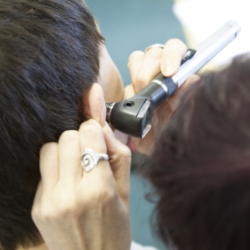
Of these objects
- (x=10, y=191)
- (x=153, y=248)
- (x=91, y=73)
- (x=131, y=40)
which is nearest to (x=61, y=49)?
(x=91, y=73)

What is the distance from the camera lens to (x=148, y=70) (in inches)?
22.2

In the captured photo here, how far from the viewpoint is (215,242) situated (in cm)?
26

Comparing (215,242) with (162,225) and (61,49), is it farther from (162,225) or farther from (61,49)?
(61,49)

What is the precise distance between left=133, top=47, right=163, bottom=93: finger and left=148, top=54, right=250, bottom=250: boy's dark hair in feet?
0.87

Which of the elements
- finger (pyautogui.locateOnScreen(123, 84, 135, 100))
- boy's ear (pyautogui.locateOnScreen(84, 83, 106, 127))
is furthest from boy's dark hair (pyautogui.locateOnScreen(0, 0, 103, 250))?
finger (pyautogui.locateOnScreen(123, 84, 135, 100))

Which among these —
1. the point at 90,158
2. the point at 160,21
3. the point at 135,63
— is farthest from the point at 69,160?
the point at 160,21

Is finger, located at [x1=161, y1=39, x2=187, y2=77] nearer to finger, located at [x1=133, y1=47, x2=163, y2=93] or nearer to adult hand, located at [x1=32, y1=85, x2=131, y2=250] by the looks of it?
finger, located at [x1=133, y1=47, x2=163, y2=93]

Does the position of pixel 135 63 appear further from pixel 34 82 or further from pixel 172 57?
pixel 34 82

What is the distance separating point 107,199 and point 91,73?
152 mm

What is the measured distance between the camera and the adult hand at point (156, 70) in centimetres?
53

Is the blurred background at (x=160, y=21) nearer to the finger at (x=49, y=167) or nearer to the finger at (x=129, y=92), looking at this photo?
the finger at (x=129, y=92)

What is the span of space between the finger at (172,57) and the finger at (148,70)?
0.05 feet

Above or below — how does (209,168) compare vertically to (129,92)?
above

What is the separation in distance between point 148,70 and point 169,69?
0.04m
